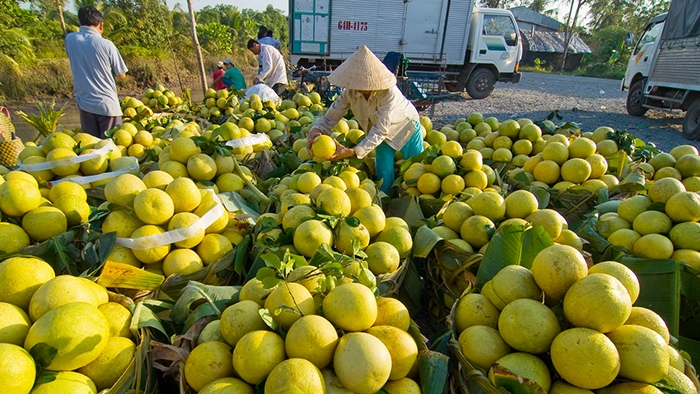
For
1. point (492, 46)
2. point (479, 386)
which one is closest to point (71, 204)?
point (479, 386)

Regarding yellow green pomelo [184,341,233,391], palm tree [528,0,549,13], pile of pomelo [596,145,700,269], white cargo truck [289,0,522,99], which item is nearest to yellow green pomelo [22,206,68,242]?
yellow green pomelo [184,341,233,391]

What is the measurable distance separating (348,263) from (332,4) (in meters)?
13.6

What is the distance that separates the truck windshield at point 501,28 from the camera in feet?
43.6

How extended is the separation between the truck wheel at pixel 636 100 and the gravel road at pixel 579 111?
199 millimetres

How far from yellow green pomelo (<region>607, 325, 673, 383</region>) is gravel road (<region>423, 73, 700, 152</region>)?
7098 millimetres

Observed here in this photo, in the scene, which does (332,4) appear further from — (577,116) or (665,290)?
(665,290)

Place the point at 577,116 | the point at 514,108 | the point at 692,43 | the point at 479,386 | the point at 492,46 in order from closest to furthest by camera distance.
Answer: the point at 479,386, the point at 692,43, the point at 577,116, the point at 514,108, the point at 492,46

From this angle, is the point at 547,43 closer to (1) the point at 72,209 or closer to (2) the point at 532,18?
(2) the point at 532,18

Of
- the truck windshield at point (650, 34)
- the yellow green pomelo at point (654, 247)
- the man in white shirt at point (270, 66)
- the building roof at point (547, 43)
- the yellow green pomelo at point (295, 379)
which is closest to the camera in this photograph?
the yellow green pomelo at point (295, 379)

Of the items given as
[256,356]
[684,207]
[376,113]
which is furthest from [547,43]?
[256,356]

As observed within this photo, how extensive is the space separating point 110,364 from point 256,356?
612 mm

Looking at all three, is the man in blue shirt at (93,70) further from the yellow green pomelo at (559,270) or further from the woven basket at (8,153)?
the yellow green pomelo at (559,270)

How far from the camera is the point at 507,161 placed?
3672 mm

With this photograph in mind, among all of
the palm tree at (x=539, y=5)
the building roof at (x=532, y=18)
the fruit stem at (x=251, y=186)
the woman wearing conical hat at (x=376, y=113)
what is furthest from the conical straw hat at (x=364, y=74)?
the palm tree at (x=539, y=5)
